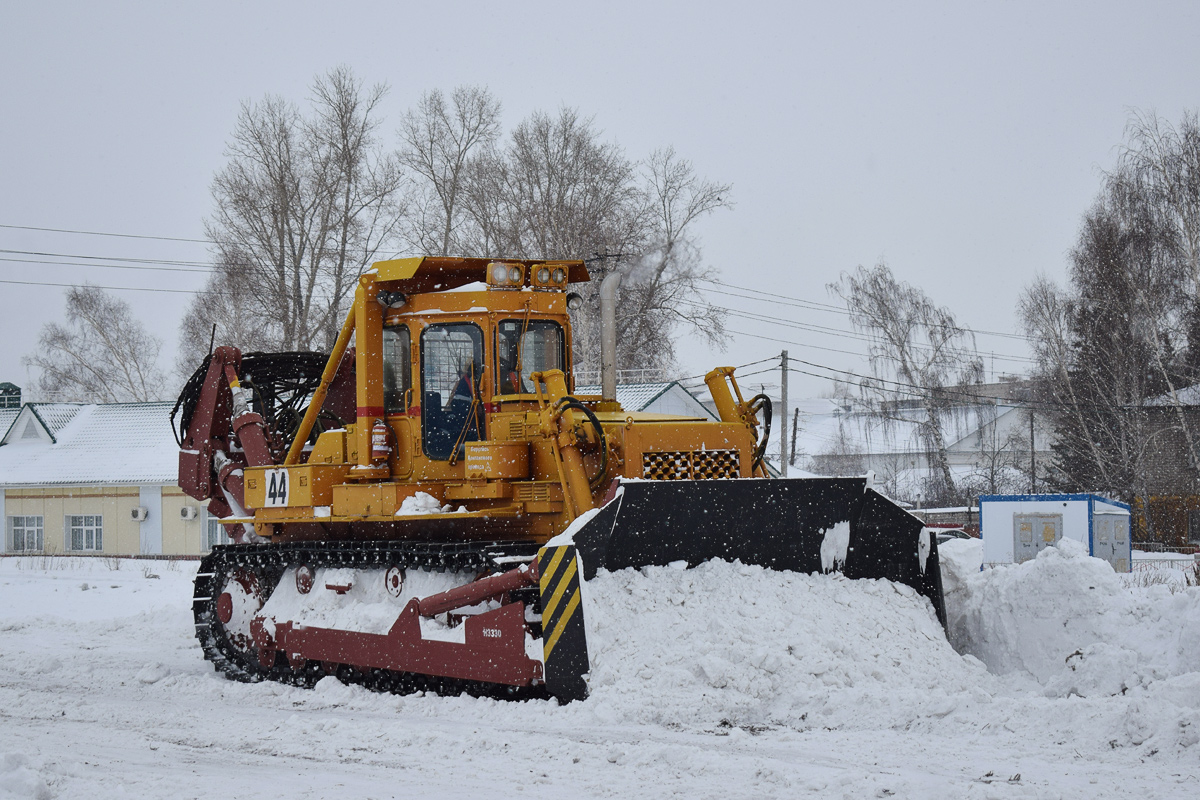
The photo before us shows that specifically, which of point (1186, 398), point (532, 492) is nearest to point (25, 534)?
point (532, 492)

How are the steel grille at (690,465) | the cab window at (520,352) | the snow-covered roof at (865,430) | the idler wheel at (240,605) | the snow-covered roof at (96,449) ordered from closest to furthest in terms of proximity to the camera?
the steel grille at (690,465) < the cab window at (520,352) < the idler wheel at (240,605) < the snow-covered roof at (96,449) < the snow-covered roof at (865,430)

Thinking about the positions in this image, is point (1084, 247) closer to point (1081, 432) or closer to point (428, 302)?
point (1081, 432)

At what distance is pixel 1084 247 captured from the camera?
102 ft

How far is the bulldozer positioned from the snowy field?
0.27m

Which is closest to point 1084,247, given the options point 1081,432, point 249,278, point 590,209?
point 1081,432

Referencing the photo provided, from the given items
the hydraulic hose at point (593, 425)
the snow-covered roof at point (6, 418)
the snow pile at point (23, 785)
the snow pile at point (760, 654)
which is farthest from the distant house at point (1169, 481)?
the snow-covered roof at point (6, 418)

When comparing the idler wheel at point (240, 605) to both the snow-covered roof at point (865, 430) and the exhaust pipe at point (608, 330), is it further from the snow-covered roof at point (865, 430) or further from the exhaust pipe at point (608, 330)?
the snow-covered roof at point (865, 430)

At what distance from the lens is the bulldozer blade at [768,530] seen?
294 inches

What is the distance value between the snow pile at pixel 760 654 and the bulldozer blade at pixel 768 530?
15 centimetres

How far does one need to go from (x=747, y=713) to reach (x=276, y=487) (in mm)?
4960

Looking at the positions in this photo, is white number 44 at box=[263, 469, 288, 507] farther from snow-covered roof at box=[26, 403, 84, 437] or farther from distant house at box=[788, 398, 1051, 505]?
distant house at box=[788, 398, 1051, 505]

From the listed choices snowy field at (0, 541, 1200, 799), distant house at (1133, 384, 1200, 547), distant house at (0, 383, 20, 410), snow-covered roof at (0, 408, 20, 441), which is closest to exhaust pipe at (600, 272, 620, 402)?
snowy field at (0, 541, 1200, 799)

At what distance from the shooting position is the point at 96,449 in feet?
112

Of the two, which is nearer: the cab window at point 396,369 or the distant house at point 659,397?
the cab window at point 396,369
